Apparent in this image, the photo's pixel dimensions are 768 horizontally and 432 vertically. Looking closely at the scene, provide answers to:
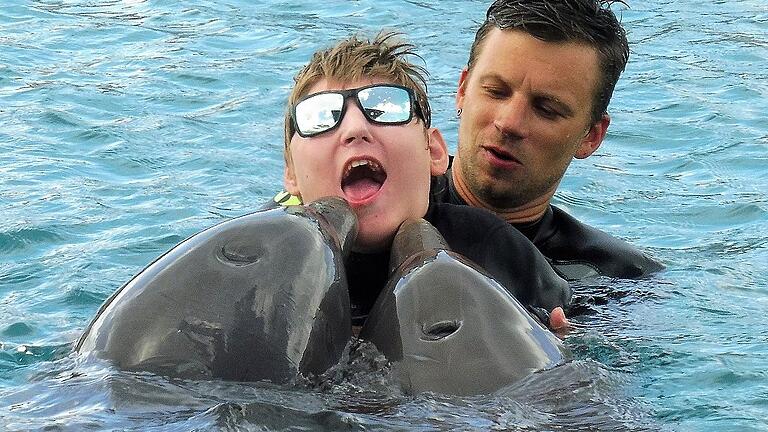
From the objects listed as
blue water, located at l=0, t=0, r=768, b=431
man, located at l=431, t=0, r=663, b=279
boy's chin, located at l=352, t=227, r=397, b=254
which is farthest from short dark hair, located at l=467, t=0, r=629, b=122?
boy's chin, located at l=352, t=227, r=397, b=254

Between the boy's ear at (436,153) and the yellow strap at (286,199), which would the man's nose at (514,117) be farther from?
the yellow strap at (286,199)

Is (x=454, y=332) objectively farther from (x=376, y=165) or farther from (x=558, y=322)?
(x=376, y=165)

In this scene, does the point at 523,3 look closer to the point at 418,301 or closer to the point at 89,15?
the point at 418,301

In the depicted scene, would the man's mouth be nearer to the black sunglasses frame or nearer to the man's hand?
the black sunglasses frame

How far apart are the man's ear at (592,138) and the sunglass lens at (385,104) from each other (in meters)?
1.82

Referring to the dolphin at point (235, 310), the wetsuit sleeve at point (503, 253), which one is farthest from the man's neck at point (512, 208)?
the dolphin at point (235, 310)

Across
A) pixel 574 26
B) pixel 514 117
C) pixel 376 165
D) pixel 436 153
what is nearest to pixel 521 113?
pixel 514 117

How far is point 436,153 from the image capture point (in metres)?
5.12

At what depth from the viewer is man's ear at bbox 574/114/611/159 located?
20.6 feet

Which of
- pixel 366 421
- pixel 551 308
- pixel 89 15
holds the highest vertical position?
pixel 366 421

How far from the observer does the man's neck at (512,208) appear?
19.9ft

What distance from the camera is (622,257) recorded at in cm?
605

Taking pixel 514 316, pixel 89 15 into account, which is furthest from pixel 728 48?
pixel 514 316

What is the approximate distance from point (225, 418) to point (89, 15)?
10262 millimetres
